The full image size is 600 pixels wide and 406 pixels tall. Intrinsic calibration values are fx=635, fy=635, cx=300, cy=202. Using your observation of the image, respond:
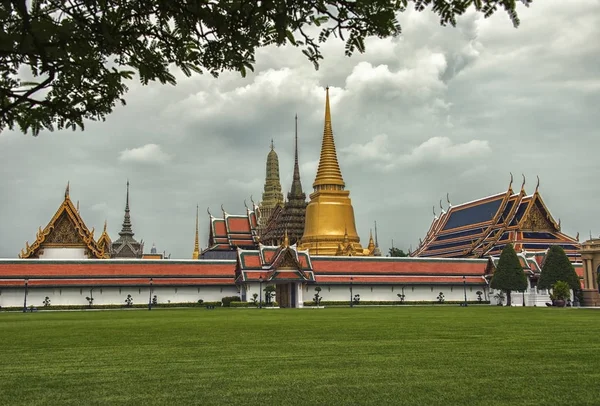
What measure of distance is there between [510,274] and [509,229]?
42.9 ft

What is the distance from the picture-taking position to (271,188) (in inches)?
4092

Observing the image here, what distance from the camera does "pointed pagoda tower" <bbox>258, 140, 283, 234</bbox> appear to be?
101 m

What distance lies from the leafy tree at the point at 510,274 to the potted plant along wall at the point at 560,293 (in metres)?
2.55

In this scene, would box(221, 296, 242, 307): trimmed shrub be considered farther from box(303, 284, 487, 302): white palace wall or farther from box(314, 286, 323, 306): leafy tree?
Result: box(314, 286, 323, 306): leafy tree

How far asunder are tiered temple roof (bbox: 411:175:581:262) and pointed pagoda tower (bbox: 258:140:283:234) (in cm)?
3896

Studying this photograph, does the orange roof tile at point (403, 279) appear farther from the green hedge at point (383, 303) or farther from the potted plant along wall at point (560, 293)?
the potted plant along wall at point (560, 293)

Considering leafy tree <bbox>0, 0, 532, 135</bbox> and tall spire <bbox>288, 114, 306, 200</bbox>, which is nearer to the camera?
leafy tree <bbox>0, 0, 532, 135</bbox>

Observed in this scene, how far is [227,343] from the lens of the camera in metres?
13.3

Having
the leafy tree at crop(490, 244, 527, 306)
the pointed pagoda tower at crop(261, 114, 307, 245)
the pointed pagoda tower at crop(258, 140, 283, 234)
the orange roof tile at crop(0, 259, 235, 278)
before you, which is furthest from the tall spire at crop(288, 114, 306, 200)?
the leafy tree at crop(490, 244, 527, 306)

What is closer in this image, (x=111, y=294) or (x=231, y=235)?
(x=111, y=294)

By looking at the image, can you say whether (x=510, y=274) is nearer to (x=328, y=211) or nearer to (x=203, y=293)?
(x=328, y=211)

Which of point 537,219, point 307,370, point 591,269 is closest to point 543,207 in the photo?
point 537,219

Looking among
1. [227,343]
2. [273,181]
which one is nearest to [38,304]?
[227,343]

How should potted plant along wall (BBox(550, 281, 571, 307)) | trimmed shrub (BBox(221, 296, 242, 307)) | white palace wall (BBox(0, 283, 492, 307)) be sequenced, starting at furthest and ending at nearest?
trimmed shrub (BBox(221, 296, 242, 307))
white palace wall (BBox(0, 283, 492, 307))
potted plant along wall (BBox(550, 281, 571, 307))
